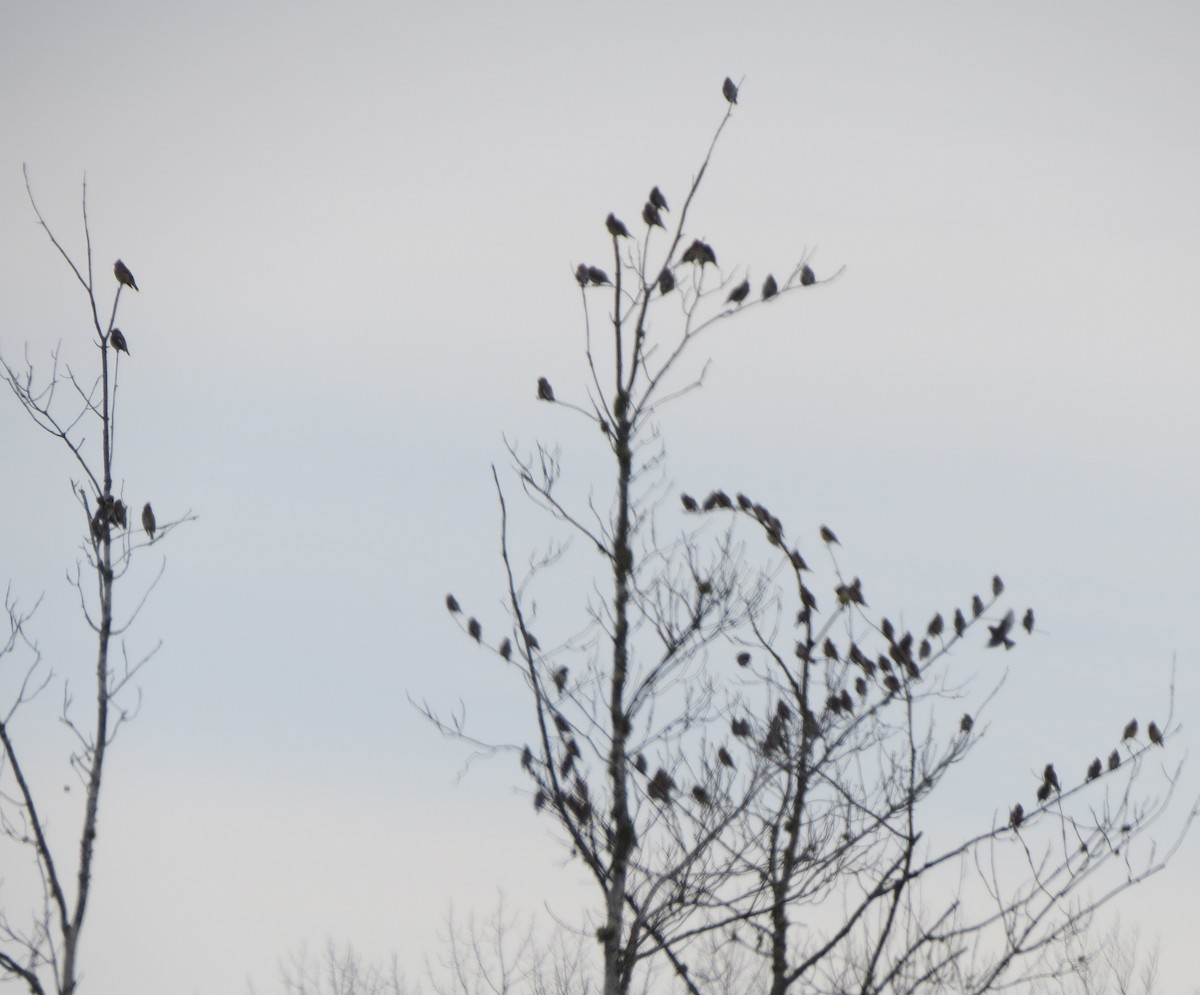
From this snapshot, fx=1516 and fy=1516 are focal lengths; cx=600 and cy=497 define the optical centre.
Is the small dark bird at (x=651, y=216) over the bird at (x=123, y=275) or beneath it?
over

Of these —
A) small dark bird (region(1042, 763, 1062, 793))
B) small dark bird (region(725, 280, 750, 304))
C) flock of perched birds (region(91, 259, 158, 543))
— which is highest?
small dark bird (region(725, 280, 750, 304))

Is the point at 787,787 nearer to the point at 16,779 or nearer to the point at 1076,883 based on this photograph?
the point at 1076,883

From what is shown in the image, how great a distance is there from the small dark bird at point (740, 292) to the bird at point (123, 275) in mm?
3258

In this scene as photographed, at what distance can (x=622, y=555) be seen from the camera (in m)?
8.71

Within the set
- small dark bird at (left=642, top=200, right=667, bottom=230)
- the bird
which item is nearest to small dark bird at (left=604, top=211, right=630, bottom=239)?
small dark bird at (left=642, top=200, right=667, bottom=230)

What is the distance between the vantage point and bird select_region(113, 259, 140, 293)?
7.29 m

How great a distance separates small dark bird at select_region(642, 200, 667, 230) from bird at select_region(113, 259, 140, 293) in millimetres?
2673

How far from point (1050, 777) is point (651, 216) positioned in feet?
13.0

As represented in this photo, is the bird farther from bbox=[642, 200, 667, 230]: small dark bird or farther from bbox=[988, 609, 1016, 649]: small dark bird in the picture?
bbox=[988, 609, 1016, 649]: small dark bird

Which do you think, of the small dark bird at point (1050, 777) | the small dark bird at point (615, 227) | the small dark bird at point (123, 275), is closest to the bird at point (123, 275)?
the small dark bird at point (123, 275)

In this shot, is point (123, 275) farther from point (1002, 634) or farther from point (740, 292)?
point (1002, 634)

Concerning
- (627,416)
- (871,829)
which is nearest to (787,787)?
(871,829)

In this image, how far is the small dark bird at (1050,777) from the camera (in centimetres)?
875

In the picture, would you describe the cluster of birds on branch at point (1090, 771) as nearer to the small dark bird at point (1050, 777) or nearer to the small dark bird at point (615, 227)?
the small dark bird at point (1050, 777)
